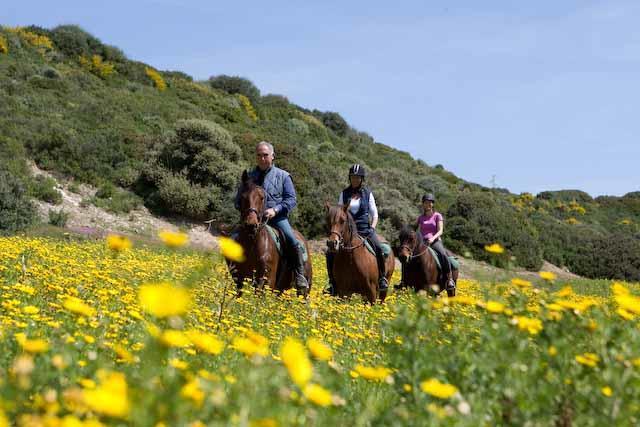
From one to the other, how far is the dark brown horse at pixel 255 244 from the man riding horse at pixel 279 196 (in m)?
0.34

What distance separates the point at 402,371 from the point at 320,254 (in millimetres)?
21039

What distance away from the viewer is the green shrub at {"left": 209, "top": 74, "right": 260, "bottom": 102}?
53219 mm

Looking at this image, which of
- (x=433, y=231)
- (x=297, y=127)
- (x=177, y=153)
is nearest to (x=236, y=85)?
(x=297, y=127)

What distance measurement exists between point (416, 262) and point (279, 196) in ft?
11.9

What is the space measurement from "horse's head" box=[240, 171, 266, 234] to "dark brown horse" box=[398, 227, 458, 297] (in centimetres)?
366

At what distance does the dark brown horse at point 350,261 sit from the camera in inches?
338

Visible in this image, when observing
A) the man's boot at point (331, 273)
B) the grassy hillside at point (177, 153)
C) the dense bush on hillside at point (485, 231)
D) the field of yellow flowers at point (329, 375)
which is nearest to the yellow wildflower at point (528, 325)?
the field of yellow flowers at point (329, 375)

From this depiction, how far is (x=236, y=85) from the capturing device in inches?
2110

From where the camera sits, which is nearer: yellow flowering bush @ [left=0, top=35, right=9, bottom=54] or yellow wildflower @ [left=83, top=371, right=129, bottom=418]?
yellow wildflower @ [left=83, top=371, right=129, bottom=418]

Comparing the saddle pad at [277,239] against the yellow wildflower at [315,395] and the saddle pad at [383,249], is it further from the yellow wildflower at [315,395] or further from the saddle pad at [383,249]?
the yellow wildflower at [315,395]

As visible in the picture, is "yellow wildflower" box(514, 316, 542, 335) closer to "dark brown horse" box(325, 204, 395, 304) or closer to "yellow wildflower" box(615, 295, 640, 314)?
"yellow wildflower" box(615, 295, 640, 314)

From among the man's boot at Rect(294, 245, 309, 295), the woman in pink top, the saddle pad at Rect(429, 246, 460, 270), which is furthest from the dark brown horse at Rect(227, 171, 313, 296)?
the woman in pink top

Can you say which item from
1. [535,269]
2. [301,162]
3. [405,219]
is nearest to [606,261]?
[535,269]

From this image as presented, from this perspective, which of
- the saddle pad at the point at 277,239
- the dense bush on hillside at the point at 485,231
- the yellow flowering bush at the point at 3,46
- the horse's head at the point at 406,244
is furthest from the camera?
the yellow flowering bush at the point at 3,46
